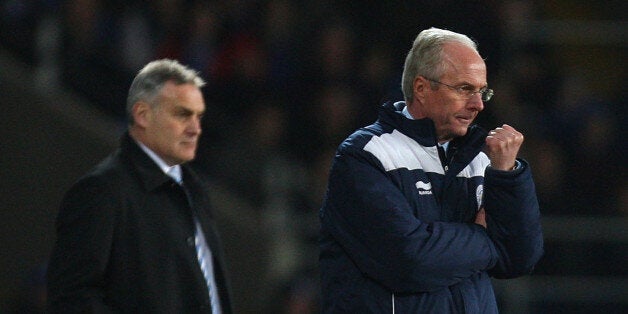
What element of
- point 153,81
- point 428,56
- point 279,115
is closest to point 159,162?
point 153,81

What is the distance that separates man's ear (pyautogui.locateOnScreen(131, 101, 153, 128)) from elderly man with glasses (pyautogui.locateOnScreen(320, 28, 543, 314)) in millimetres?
646

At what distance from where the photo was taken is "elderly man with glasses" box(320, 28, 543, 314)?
350cm

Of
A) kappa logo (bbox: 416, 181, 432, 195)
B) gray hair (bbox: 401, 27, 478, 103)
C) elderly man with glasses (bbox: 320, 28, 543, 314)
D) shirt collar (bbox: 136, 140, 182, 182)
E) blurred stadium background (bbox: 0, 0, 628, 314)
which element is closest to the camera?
elderly man with glasses (bbox: 320, 28, 543, 314)

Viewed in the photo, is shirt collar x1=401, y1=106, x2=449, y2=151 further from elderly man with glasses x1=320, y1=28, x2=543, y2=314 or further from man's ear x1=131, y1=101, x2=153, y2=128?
man's ear x1=131, y1=101, x2=153, y2=128

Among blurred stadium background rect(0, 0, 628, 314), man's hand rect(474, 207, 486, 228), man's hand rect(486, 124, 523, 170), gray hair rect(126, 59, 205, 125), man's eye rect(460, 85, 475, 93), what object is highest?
gray hair rect(126, 59, 205, 125)

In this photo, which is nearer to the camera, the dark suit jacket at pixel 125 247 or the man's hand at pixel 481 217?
the dark suit jacket at pixel 125 247

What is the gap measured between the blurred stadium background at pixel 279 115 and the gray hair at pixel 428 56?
432cm

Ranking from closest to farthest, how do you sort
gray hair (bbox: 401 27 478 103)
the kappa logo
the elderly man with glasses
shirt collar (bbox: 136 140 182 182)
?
the elderly man with glasses, the kappa logo, gray hair (bbox: 401 27 478 103), shirt collar (bbox: 136 140 182 182)

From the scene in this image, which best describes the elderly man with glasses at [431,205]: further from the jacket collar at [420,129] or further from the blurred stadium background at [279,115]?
the blurred stadium background at [279,115]

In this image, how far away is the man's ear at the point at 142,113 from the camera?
12.8ft

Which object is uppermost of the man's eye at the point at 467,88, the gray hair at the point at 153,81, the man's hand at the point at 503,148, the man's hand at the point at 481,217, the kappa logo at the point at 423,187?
the gray hair at the point at 153,81

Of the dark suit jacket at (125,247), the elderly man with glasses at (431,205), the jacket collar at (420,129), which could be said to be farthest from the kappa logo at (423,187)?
the dark suit jacket at (125,247)

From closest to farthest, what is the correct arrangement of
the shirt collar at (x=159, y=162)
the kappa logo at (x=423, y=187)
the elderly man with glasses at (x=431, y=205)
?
the elderly man with glasses at (x=431, y=205), the kappa logo at (x=423, y=187), the shirt collar at (x=159, y=162)

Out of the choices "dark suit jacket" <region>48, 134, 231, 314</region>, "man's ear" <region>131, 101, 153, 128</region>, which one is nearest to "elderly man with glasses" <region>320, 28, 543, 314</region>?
"dark suit jacket" <region>48, 134, 231, 314</region>
